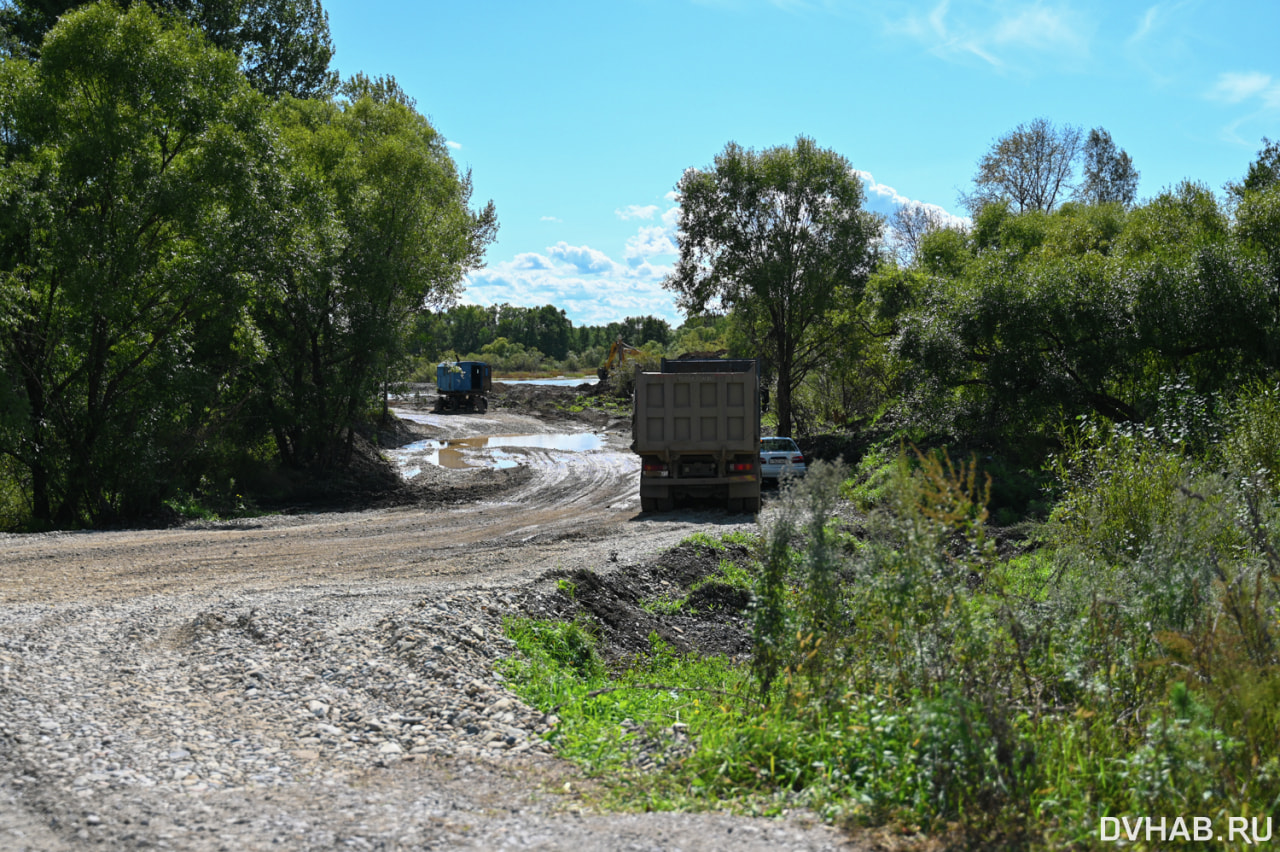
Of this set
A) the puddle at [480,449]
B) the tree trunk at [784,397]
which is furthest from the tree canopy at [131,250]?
the tree trunk at [784,397]

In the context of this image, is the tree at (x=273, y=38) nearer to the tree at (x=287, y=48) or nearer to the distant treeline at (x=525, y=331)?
the tree at (x=287, y=48)

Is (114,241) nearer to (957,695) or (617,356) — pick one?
(957,695)

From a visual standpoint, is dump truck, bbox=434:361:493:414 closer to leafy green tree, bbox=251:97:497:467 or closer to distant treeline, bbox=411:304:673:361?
leafy green tree, bbox=251:97:497:467

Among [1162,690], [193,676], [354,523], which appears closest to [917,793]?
[1162,690]

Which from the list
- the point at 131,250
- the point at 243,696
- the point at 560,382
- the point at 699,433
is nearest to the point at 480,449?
the point at 699,433

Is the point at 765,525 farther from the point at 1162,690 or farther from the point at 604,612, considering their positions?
the point at 604,612

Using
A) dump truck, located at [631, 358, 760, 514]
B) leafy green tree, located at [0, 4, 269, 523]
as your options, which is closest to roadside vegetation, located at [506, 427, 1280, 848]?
dump truck, located at [631, 358, 760, 514]

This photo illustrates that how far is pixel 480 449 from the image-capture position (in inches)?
1334

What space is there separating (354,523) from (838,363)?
2026cm

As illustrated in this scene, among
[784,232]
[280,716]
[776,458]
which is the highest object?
[784,232]

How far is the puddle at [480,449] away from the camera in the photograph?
96.2 feet

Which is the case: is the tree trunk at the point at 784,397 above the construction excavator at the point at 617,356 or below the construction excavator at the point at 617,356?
below

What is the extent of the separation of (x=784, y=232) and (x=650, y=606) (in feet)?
73.9

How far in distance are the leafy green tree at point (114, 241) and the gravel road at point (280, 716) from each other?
551 centimetres
